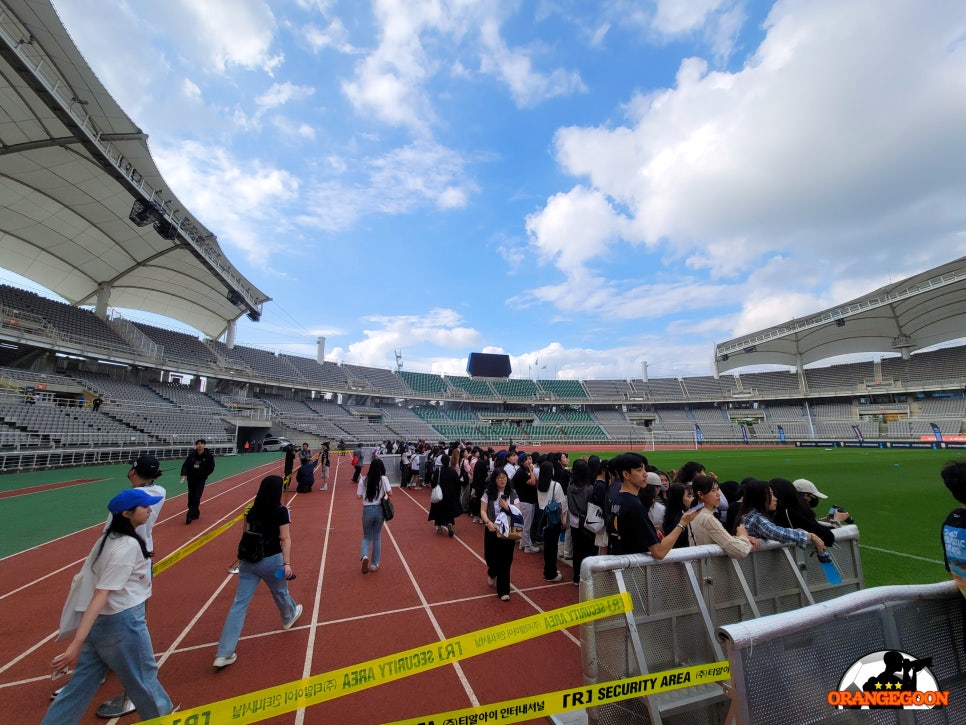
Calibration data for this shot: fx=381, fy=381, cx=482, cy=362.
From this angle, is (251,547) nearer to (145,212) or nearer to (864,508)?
(864,508)

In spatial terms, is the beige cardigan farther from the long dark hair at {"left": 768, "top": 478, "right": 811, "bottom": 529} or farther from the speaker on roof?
the speaker on roof

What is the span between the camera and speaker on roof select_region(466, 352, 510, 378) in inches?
2378

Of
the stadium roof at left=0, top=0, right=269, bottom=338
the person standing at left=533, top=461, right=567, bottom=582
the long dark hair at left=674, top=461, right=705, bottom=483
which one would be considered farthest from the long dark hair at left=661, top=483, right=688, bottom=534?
the stadium roof at left=0, top=0, right=269, bottom=338

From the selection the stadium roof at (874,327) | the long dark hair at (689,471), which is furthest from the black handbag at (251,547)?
the stadium roof at (874,327)

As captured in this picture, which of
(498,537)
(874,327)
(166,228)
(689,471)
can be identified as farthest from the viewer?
(874,327)

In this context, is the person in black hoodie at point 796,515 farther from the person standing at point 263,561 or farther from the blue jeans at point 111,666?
the blue jeans at point 111,666

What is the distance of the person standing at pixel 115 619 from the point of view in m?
2.31

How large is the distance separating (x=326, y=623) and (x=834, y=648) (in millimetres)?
4715

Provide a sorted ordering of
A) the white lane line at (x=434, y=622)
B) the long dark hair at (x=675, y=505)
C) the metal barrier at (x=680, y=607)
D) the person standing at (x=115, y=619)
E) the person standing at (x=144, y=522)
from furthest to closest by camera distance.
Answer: the long dark hair at (x=675, y=505)
the white lane line at (x=434, y=622)
the person standing at (x=144, y=522)
the metal barrier at (x=680, y=607)
the person standing at (x=115, y=619)

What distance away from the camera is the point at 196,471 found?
8.55 metres

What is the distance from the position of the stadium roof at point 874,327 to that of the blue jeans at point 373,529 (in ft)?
145

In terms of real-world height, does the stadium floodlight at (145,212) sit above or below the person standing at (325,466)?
above

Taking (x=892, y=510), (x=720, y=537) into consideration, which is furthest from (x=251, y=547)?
(x=892, y=510)

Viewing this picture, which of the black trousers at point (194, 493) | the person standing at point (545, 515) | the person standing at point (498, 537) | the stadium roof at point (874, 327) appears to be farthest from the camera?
the stadium roof at point (874, 327)
